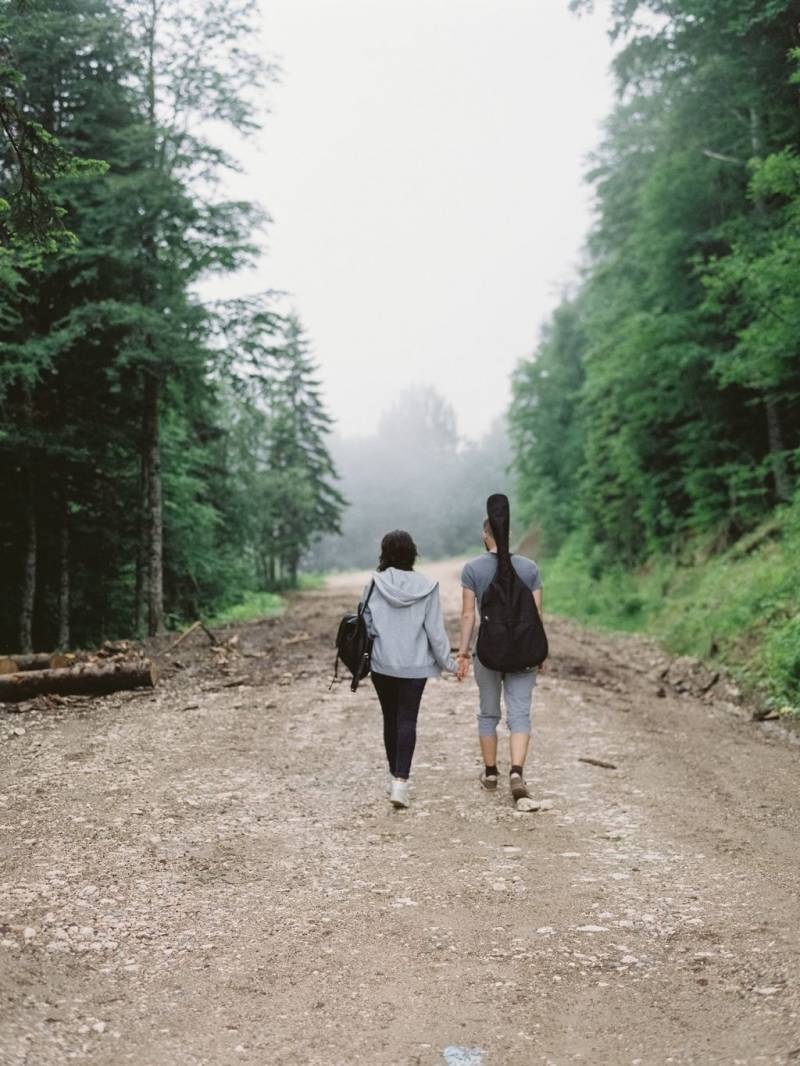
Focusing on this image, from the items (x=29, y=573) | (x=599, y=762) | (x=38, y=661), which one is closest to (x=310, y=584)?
(x=29, y=573)

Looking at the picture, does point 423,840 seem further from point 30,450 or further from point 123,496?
point 123,496

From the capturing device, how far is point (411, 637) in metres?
6.56

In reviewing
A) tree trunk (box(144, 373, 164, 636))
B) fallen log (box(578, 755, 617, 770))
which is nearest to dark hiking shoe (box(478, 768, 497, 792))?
fallen log (box(578, 755, 617, 770))

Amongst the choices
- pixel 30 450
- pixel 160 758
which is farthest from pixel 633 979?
pixel 30 450

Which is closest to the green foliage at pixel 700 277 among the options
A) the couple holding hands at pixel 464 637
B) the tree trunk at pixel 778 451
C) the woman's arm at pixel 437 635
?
the tree trunk at pixel 778 451

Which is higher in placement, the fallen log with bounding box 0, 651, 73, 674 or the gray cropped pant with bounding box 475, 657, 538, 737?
the gray cropped pant with bounding box 475, 657, 538, 737

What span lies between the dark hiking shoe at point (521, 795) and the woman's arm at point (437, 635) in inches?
37.8

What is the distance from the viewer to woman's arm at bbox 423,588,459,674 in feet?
21.5

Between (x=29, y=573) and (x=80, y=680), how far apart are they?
565 centimetres

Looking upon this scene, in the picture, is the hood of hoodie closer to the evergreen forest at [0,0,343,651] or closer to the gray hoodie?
the gray hoodie

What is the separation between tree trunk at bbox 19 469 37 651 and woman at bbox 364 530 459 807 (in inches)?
407

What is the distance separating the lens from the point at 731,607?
45.7 feet

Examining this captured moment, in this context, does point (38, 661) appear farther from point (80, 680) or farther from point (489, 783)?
point (489, 783)

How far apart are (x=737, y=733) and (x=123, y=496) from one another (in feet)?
44.0
